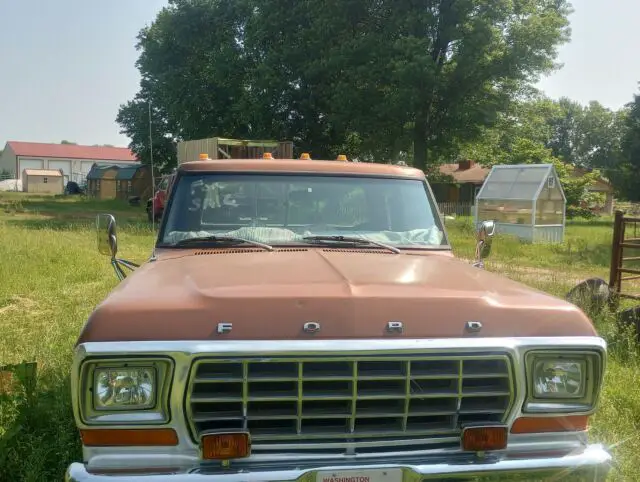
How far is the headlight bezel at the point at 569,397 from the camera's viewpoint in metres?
2.60

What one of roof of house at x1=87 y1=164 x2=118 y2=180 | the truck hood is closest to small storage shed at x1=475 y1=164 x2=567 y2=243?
the truck hood

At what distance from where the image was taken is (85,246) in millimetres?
13977

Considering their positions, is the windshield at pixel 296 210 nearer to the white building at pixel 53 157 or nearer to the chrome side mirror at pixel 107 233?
the chrome side mirror at pixel 107 233

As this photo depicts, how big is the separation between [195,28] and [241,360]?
34.5 metres

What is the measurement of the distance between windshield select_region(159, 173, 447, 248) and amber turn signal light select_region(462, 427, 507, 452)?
1.54m

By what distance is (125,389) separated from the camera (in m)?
2.42

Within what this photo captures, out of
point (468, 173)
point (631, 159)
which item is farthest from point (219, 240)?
point (468, 173)

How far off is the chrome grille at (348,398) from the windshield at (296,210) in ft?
4.68

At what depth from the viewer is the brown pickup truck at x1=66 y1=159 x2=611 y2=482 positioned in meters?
2.38

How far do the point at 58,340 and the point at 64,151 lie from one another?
100462 millimetres

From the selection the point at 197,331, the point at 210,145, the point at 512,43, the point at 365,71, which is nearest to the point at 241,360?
the point at 197,331

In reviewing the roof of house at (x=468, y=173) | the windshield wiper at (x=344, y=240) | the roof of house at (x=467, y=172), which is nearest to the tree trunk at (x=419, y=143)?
the roof of house at (x=467, y=172)

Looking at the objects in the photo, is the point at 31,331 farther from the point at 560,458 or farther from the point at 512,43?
the point at 512,43

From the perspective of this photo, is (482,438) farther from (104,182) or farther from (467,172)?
(104,182)
